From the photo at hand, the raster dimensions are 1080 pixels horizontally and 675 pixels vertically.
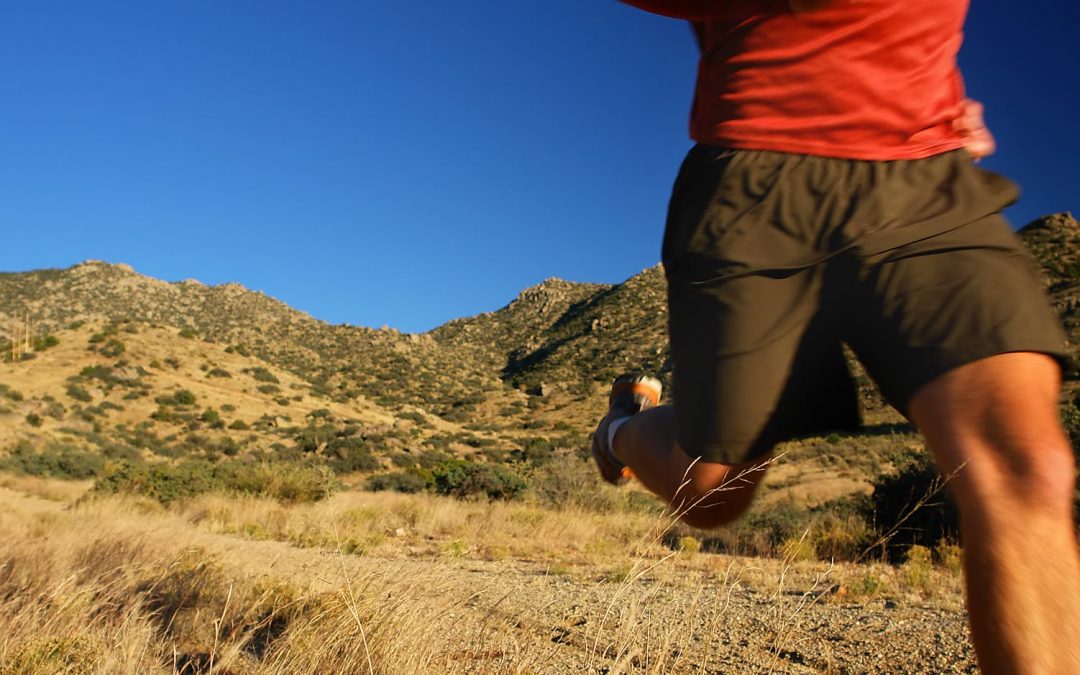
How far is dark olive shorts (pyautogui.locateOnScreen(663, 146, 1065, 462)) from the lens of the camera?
4.78 feet

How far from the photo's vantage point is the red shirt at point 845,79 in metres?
1.71

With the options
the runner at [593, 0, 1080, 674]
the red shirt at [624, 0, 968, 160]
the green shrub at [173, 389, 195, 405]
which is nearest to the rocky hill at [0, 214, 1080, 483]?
the green shrub at [173, 389, 195, 405]

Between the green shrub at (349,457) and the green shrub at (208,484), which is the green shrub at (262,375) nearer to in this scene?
the green shrub at (349,457)

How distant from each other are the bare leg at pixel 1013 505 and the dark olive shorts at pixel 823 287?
0.19ft

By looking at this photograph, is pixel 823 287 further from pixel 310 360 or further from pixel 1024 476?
pixel 310 360

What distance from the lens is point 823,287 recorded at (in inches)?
65.2

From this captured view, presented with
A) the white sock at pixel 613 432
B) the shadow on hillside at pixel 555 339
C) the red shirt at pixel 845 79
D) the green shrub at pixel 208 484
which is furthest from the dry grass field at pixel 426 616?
the shadow on hillside at pixel 555 339

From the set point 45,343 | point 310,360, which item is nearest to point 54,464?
point 45,343

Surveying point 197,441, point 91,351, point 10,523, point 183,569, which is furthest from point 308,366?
point 183,569

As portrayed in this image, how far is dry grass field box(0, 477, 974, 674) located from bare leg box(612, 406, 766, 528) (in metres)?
0.12

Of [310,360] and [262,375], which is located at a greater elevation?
[310,360]

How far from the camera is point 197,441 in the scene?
26609 mm

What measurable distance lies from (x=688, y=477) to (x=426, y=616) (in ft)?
4.27

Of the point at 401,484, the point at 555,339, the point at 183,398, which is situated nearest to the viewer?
the point at 401,484
